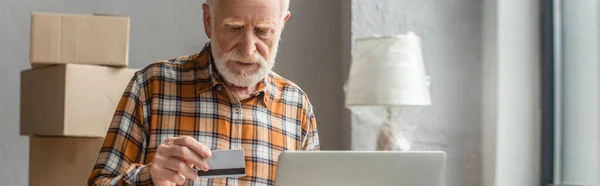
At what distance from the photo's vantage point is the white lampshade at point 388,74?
2.46m

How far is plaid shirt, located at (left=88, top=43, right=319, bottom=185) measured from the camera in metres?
1.58

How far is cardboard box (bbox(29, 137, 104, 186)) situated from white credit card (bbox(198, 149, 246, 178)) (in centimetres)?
108

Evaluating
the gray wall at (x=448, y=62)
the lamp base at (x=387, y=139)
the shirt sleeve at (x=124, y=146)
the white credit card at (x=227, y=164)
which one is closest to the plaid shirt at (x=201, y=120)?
the shirt sleeve at (x=124, y=146)

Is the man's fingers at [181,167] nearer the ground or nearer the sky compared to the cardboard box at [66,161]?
nearer the sky

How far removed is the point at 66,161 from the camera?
7.60 ft

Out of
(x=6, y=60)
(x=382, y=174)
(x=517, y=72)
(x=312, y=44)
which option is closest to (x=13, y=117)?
(x=6, y=60)

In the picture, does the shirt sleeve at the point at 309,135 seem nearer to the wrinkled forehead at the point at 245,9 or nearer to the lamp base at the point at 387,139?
the wrinkled forehead at the point at 245,9

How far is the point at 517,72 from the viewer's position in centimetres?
284

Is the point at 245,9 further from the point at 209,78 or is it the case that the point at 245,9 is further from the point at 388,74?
the point at 388,74

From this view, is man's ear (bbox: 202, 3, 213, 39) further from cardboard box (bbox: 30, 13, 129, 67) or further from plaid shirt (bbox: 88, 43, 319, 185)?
cardboard box (bbox: 30, 13, 129, 67)

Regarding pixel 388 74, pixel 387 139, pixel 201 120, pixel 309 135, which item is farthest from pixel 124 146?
pixel 387 139

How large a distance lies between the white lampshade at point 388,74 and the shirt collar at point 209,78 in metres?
0.74

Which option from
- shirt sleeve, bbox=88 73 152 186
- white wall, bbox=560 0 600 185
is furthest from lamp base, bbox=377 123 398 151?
shirt sleeve, bbox=88 73 152 186

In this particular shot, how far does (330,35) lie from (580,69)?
94cm
